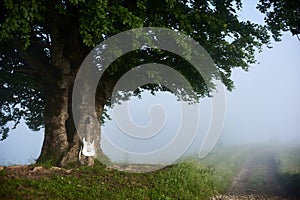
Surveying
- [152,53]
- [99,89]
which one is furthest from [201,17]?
[99,89]

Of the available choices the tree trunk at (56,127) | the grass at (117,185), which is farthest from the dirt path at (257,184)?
the tree trunk at (56,127)

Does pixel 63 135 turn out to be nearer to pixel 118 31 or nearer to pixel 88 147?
pixel 88 147

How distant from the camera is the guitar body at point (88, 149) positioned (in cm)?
1648

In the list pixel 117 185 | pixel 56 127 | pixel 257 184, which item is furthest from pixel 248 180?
pixel 56 127

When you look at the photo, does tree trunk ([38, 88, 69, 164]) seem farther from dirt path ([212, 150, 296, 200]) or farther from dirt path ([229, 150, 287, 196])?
dirt path ([229, 150, 287, 196])

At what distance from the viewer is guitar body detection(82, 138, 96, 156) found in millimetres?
16484

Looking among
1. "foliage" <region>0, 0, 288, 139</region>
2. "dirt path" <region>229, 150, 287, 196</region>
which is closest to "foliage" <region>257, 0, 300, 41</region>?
"foliage" <region>0, 0, 288, 139</region>

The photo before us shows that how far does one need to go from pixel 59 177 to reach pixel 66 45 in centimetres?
715

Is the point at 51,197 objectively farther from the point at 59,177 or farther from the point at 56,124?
the point at 56,124

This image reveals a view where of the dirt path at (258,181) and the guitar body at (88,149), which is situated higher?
the guitar body at (88,149)

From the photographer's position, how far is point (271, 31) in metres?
18.9

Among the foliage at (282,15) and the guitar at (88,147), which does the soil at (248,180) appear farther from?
the foliage at (282,15)

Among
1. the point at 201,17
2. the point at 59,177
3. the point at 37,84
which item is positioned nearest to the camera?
the point at 59,177

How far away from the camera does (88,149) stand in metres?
16.6
